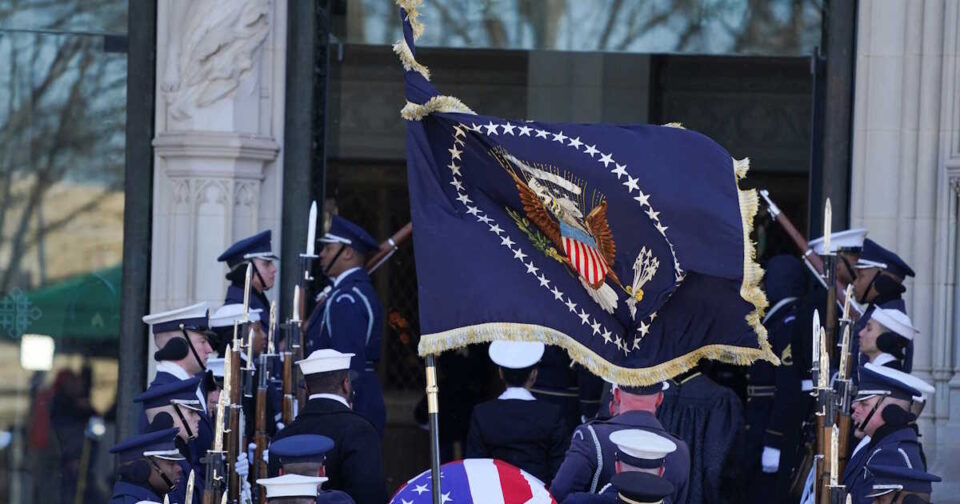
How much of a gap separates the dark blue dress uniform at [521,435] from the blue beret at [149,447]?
213cm

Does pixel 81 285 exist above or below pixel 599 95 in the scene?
below

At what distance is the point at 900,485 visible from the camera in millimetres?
7121

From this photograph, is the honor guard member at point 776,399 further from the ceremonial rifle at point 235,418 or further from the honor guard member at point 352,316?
the ceremonial rifle at point 235,418

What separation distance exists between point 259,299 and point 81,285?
1.93 meters

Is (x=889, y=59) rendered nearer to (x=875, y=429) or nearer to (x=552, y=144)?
(x=875, y=429)

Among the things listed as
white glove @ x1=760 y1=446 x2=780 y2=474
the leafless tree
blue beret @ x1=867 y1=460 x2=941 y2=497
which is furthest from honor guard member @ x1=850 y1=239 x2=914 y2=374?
the leafless tree

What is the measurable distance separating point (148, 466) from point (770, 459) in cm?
511

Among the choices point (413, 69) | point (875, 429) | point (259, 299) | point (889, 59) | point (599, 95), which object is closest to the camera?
point (413, 69)

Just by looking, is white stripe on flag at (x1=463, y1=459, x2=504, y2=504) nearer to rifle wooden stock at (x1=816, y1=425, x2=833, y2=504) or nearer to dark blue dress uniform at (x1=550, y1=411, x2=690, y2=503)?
dark blue dress uniform at (x1=550, y1=411, x2=690, y2=503)

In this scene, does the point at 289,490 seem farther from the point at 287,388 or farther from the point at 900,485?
the point at 287,388

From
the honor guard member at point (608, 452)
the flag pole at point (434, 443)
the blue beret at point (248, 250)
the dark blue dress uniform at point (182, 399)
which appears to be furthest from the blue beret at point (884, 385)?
the blue beret at point (248, 250)

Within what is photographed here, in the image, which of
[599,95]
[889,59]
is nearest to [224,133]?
[889,59]

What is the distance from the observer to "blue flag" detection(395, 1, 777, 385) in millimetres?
6711

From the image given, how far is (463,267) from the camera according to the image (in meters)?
6.61
